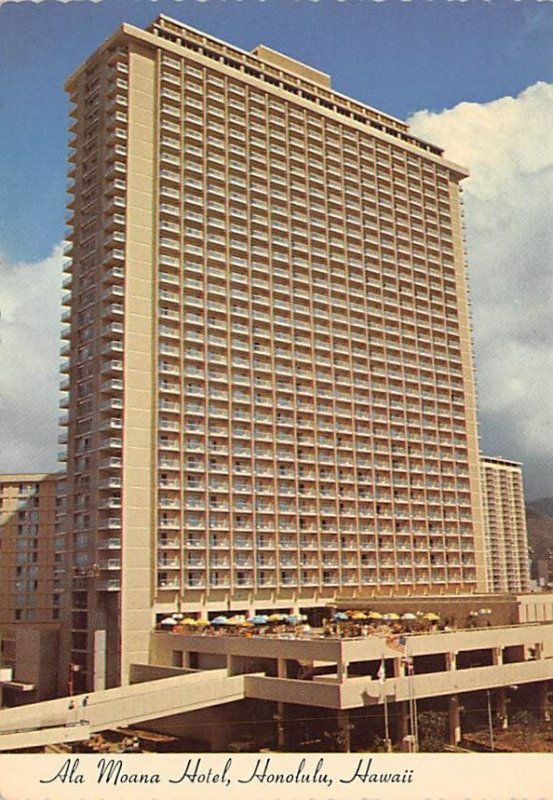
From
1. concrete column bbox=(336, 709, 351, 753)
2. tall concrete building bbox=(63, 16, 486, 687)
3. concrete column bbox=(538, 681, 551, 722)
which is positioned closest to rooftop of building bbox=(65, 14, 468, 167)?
tall concrete building bbox=(63, 16, 486, 687)

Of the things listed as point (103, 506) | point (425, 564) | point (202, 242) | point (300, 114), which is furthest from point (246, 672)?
point (300, 114)

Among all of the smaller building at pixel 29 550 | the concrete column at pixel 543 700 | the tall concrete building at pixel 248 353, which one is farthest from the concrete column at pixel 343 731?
the smaller building at pixel 29 550

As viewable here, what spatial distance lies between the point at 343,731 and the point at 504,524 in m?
79.0

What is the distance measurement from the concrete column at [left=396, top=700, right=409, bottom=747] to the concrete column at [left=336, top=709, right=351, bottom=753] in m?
1.91

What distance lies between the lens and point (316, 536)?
170ft

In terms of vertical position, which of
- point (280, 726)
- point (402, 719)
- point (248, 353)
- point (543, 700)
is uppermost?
point (248, 353)

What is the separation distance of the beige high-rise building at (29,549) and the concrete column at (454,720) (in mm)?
38748

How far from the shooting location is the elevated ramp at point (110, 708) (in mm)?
28234

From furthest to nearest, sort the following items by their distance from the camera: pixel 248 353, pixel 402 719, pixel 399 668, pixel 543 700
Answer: pixel 248 353
pixel 543 700
pixel 399 668
pixel 402 719

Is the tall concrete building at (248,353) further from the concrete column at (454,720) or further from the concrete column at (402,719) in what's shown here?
the concrete column at (454,720)

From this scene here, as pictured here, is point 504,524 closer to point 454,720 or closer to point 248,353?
point 248,353

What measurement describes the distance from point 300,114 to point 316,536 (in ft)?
93.5

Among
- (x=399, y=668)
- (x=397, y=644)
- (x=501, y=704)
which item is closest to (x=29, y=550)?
(x=399, y=668)

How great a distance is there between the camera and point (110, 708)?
102 feet
